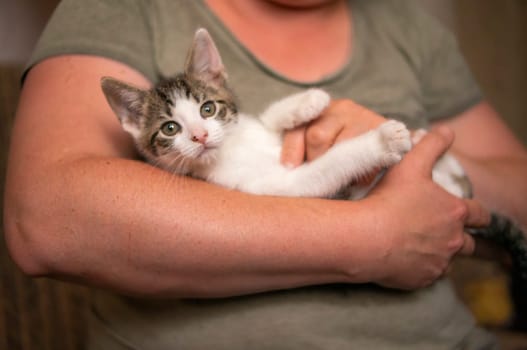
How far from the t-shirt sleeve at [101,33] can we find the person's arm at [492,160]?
2.87 ft

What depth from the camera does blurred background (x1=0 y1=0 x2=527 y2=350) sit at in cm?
143

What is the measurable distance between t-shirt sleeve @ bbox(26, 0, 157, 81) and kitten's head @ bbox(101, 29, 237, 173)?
3.7 inches

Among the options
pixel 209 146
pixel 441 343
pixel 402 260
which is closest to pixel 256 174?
pixel 209 146

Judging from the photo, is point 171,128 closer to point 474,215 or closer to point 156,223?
point 156,223

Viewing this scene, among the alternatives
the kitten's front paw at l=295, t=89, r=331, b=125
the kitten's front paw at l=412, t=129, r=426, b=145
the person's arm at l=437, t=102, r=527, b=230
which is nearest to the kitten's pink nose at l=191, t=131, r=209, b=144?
the kitten's front paw at l=295, t=89, r=331, b=125

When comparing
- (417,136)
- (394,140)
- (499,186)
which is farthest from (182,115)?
(499,186)

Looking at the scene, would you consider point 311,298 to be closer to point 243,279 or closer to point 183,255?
point 243,279

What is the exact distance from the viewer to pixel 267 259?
0.84 meters

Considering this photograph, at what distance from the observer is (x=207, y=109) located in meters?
1.05

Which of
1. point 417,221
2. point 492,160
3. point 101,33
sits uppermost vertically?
point 101,33

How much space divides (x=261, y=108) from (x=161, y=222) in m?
0.48

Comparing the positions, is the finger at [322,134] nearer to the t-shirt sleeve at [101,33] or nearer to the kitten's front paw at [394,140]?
the kitten's front paw at [394,140]

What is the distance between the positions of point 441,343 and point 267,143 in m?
0.60

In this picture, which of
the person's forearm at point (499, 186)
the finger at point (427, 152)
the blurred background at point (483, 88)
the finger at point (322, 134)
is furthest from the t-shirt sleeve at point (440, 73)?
the blurred background at point (483, 88)
